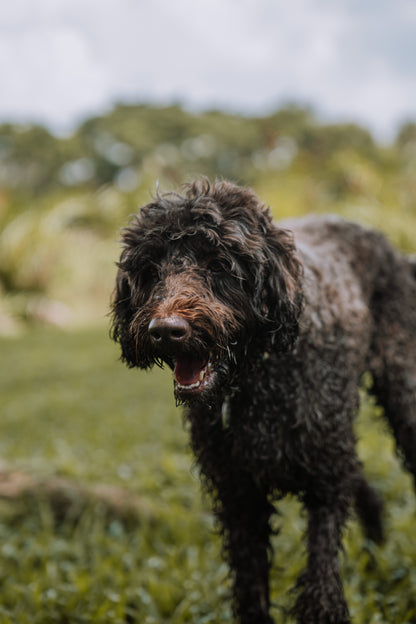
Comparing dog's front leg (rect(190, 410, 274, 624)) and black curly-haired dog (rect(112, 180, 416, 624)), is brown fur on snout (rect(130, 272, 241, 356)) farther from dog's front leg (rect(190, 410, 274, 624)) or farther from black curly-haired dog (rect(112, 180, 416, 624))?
dog's front leg (rect(190, 410, 274, 624))

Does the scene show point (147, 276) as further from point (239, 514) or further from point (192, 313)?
point (239, 514)

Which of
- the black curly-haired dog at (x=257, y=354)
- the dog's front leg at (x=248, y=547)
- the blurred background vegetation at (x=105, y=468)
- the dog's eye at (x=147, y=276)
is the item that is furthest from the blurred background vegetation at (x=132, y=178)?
the dog's front leg at (x=248, y=547)

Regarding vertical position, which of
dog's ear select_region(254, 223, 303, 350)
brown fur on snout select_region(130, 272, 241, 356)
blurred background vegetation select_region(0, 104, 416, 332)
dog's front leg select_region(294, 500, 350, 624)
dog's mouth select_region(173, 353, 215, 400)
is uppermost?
blurred background vegetation select_region(0, 104, 416, 332)

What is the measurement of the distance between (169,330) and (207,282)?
35cm

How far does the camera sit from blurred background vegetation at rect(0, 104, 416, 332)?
19.3 m

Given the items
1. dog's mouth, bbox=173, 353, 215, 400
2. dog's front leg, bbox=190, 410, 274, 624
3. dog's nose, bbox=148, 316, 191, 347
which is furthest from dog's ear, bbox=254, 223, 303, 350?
dog's front leg, bbox=190, 410, 274, 624

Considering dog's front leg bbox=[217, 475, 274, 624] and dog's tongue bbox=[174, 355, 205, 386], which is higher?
dog's tongue bbox=[174, 355, 205, 386]

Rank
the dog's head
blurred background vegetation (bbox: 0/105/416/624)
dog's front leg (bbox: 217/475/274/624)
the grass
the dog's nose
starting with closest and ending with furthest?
the dog's nose < the dog's head < dog's front leg (bbox: 217/475/274/624) < the grass < blurred background vegetation (bbox: 0/105/416/624)

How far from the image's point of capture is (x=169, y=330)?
228 centimetres

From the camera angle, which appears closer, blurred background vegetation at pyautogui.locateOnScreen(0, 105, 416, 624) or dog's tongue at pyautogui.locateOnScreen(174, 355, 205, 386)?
dog's tongue at pyautogui.locateOnScreen(174, 355, 205, 386)

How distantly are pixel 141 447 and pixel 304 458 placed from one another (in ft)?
15.5

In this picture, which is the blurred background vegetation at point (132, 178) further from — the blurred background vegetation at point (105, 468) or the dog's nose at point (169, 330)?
the dog's nose at point (169, 330)

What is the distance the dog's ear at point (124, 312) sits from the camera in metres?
2.82

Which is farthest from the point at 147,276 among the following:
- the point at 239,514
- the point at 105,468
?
the point at 105,468
